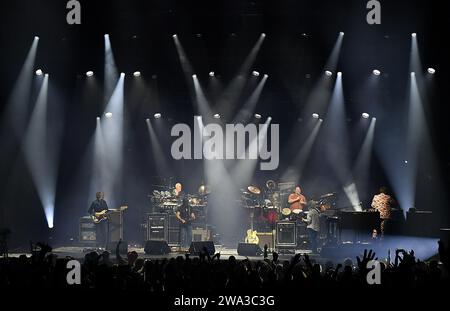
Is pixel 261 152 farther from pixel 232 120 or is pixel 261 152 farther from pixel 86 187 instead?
pixel 86 187

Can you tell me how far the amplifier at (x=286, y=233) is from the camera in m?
18.9

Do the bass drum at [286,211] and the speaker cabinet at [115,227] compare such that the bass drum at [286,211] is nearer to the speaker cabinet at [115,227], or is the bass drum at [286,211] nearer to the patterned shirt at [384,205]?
the patterned shirt at [384,205]

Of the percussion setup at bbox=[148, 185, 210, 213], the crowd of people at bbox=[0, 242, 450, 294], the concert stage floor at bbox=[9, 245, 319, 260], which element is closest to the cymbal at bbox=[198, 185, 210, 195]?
the percussion setup at bbox=[148, 185, 210, 213]

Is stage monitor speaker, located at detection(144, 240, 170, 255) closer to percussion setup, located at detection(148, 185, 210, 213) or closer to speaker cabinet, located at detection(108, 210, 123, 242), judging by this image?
speaker cabinet, located at detection(108, 210, 123, 242)

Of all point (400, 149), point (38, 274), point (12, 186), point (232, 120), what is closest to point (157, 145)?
point (232, 120)

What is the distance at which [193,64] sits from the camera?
71.7 ft

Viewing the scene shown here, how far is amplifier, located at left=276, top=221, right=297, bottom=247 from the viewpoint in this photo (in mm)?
18922

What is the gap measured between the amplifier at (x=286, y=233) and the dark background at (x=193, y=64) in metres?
4.12

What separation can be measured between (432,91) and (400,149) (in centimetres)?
206

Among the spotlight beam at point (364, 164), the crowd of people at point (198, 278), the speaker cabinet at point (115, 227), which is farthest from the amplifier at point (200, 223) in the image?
the crowd of people at point (198, 278)

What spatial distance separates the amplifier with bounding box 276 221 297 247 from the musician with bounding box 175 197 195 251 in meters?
2.41

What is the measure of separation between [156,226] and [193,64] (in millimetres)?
5241

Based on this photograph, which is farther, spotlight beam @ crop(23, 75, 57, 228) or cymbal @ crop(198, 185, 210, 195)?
spotlight beam @ crop(23, 75, 57, 228)

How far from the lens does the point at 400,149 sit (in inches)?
848
